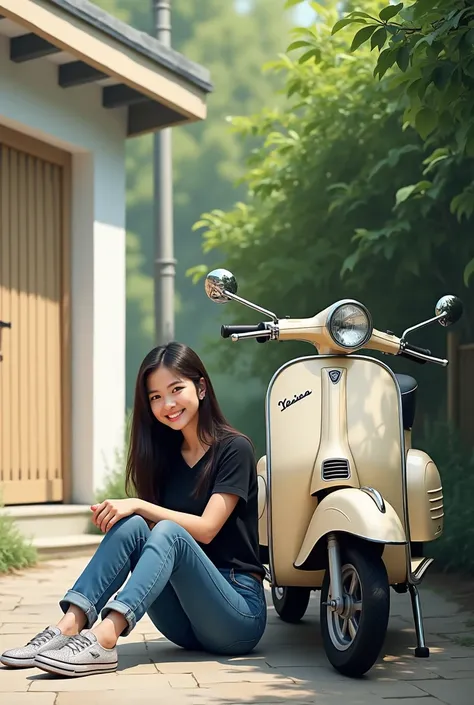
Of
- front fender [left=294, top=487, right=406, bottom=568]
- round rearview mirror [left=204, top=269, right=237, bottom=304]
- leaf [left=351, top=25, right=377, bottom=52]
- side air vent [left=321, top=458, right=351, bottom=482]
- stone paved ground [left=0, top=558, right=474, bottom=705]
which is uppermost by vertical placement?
leaf [left=351, top=25, right=377, bottom=52]

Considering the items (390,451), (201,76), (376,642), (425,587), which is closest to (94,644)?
(376,642)

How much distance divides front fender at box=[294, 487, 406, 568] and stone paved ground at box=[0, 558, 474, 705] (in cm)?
48

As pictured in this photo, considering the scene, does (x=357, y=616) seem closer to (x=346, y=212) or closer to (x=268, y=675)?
(x=268, y=675)

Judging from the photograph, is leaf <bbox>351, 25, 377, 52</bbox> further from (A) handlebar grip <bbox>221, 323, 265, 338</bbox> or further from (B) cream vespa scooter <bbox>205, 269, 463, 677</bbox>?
(A) handlebar grip <bbox>221, 323, 265, 338</bbox>

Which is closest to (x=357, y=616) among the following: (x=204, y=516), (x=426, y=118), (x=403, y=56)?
(x=204, y=516)

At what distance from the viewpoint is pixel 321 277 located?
416 inches

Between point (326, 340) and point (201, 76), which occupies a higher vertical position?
point (201, 76)

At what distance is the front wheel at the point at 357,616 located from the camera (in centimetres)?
407

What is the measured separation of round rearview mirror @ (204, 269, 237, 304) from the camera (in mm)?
4832

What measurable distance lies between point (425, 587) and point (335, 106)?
535 cm

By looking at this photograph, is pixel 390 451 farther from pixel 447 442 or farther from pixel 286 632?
pixel 447 442

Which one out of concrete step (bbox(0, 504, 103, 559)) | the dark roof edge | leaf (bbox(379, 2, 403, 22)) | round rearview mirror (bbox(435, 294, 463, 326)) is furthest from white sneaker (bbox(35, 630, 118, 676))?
the dark roof edge

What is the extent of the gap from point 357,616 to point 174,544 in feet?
2.36

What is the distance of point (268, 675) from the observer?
4.25 metres
